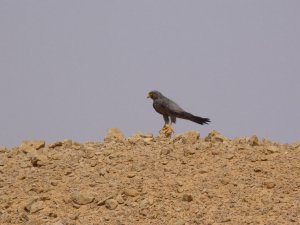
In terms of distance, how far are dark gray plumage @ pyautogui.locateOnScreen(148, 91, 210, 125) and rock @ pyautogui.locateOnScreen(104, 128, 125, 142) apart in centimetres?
148

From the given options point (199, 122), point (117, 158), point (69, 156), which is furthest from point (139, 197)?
point (199, 122)

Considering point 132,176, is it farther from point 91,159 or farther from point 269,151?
point 269,151

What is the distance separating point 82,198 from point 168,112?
4190mm

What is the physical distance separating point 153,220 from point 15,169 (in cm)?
312

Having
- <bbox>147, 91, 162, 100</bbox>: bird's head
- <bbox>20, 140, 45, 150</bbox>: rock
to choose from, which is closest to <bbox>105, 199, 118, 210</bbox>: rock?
<bbox>20, 140, 45, 150</bbox>: rock

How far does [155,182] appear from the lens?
9.30m

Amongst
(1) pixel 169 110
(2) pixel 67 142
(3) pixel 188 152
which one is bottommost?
(3) pixel 188 152

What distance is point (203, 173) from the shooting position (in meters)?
9.59

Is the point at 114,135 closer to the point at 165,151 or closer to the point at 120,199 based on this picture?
the point at 165,151

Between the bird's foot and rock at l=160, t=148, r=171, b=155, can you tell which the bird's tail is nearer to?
the bird's foot

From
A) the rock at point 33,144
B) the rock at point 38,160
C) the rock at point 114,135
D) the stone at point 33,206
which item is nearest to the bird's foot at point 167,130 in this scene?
the rock at point 114,135

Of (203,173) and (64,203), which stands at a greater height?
(203,173)

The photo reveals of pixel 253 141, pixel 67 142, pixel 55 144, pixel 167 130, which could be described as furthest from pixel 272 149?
pixel 55 144

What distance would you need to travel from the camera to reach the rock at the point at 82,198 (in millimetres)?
8930
